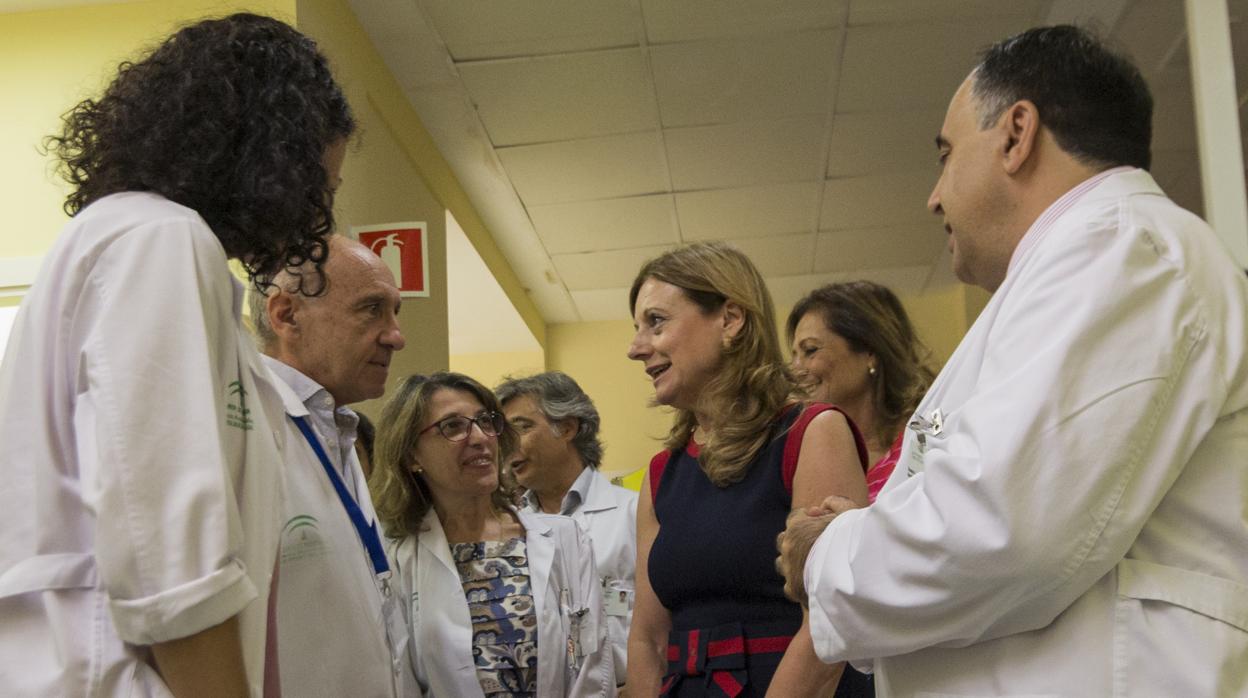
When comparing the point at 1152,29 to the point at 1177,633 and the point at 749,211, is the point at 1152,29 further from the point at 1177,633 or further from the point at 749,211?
the point at 1177,633

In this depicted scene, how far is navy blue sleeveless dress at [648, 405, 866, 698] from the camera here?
2105 mm

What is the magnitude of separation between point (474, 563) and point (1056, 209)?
1947mm

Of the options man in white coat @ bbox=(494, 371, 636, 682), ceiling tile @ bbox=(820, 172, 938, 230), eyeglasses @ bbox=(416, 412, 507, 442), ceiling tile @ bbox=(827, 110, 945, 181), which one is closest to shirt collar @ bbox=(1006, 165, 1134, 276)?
eyeglasses @ bbox=(416, 412, 507, 442)

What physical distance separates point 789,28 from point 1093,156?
3.67 m

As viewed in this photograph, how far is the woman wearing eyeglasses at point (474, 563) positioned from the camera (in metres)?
2.90

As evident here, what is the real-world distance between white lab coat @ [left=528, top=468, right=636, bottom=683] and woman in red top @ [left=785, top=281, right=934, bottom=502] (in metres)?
0.90

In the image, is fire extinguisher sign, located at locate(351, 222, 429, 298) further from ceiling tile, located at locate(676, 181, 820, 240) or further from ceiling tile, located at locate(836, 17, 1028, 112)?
ceiling tile, located at locate(676, 181, 820, 240)

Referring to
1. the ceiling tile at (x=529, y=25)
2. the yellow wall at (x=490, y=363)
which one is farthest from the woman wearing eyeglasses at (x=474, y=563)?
the yellow wall at (x=490, y=363)

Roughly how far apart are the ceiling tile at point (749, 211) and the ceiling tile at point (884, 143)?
372mm

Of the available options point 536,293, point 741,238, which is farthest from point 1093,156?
point 536,293

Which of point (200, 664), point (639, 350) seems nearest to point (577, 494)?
point (639, 350)

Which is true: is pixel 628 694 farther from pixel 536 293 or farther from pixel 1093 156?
pixel 536 293

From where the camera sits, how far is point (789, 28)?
16.6ft

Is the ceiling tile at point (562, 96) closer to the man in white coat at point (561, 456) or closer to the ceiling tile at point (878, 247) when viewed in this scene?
the man in white coat at point (561, 456)
